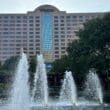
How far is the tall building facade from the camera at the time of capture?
11231 cm

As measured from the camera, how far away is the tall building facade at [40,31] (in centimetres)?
11231

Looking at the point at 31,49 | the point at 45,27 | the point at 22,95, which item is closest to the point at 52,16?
the point at 45,27

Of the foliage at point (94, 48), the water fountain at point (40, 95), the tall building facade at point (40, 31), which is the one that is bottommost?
the water fountain at point (40, 95)

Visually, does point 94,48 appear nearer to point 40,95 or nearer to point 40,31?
point 40,95

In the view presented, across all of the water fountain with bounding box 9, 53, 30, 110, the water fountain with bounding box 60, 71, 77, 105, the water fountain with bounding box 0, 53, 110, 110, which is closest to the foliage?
the water fountain with bounding box 0, 53, 110, 110

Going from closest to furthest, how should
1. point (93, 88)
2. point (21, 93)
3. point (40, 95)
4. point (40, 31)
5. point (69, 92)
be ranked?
point (21, 93), point (40, 95), point (69, 92), point (93, 88), point (40, 31)

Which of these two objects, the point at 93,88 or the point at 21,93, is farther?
the point at 93,88

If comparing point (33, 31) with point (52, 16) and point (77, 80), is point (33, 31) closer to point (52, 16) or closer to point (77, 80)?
point (52, 16)

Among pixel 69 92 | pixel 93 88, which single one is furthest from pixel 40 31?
pixel 69 92

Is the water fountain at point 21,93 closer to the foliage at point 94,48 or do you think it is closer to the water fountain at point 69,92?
the water fountain at point 69,92

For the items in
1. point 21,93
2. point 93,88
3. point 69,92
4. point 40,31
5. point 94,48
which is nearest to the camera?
point 21,93

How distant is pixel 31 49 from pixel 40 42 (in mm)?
3724

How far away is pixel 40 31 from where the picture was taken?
4454 inches

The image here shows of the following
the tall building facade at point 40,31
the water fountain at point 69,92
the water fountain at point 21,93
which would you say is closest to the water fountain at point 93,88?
the water fountain at point 69,92
